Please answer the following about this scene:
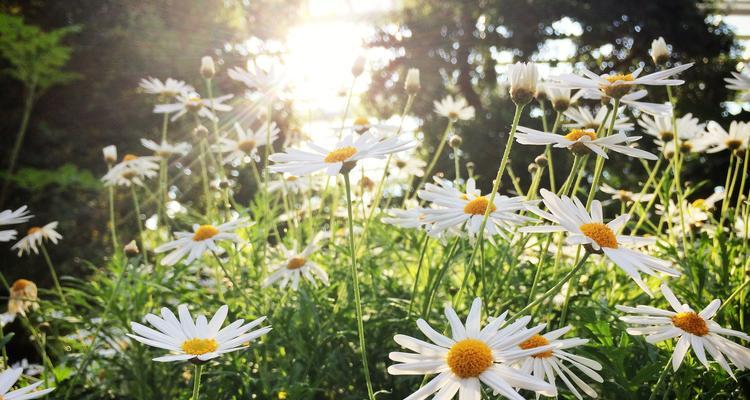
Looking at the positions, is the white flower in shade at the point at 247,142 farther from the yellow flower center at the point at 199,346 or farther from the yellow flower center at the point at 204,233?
→ the yellow flower center at the point at 199,346

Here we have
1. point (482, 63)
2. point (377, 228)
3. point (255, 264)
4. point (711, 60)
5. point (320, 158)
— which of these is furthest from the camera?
point (482, 63)

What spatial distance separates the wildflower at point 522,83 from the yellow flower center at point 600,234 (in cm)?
17

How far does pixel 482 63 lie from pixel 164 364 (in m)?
8.06

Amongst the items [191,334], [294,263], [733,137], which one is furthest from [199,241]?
[733,137]

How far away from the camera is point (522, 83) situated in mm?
721

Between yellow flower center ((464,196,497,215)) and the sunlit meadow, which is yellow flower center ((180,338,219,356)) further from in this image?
yellow flower center ((464,196,497,215))

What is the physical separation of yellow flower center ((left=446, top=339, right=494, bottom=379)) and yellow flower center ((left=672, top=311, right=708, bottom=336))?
0.30 metres

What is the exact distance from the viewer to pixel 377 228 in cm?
143

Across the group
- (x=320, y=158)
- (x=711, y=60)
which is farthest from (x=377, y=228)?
(x=711, y=60)

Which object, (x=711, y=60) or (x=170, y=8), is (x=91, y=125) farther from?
(x=711, y=60)

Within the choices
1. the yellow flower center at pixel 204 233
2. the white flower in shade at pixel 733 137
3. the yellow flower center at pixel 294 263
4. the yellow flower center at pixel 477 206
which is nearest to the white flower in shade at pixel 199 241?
the yellow flower center at pixel 204 233

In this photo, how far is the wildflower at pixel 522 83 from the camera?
0.72 metres

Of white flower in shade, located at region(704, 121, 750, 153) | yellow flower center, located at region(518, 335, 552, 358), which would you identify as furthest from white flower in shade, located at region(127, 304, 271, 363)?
white flower in shade, located at region(704, 121, 750, 153)

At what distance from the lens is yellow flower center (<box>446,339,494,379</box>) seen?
0.53 meters
